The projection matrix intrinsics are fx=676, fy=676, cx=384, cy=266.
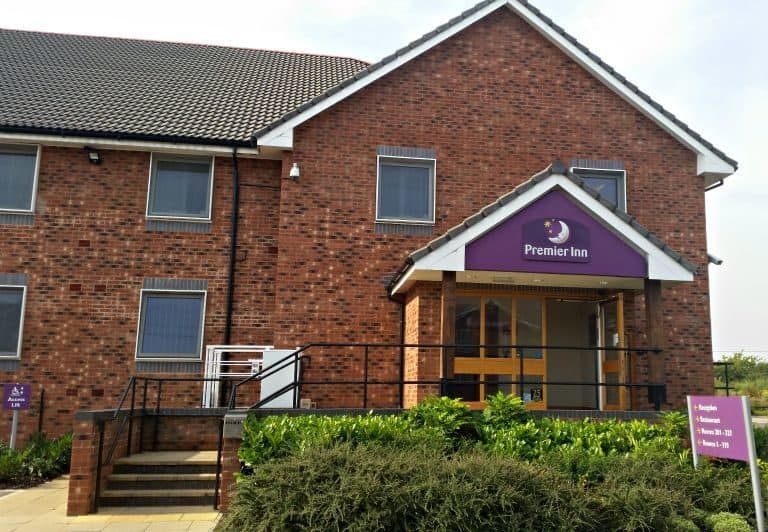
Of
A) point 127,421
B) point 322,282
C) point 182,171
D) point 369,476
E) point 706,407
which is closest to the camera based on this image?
point 369,476

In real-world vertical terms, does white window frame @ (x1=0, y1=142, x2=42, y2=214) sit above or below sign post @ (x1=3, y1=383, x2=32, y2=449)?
above

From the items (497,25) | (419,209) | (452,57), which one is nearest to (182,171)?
(419,209)

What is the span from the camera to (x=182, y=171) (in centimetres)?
1390

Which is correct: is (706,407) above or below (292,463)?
above

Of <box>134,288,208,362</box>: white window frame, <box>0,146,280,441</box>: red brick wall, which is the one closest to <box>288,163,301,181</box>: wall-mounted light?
<box>0,146,280,441</box>: red brick wall

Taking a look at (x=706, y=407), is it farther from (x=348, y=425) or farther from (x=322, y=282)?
(x=322, y=282)

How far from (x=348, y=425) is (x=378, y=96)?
744cm

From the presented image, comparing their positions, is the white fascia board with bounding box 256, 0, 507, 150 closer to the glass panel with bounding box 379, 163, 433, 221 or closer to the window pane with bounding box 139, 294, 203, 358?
the glass panel with bounding box 379, 163, 433, 221

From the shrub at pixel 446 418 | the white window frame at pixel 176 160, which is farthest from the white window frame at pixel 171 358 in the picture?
the shrub at pixel 446 418

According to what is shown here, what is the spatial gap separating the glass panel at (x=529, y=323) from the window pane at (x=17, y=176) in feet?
32.0

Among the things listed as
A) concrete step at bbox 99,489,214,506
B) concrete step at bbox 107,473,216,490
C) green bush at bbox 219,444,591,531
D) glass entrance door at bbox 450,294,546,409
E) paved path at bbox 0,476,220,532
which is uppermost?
glass entrance door at bbox 450,294,546,409

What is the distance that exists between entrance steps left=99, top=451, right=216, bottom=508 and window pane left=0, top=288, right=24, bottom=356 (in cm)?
446

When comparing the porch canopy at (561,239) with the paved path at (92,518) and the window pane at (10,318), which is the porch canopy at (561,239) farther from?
the window pane at (10,318)

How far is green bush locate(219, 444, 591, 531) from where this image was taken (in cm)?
649
